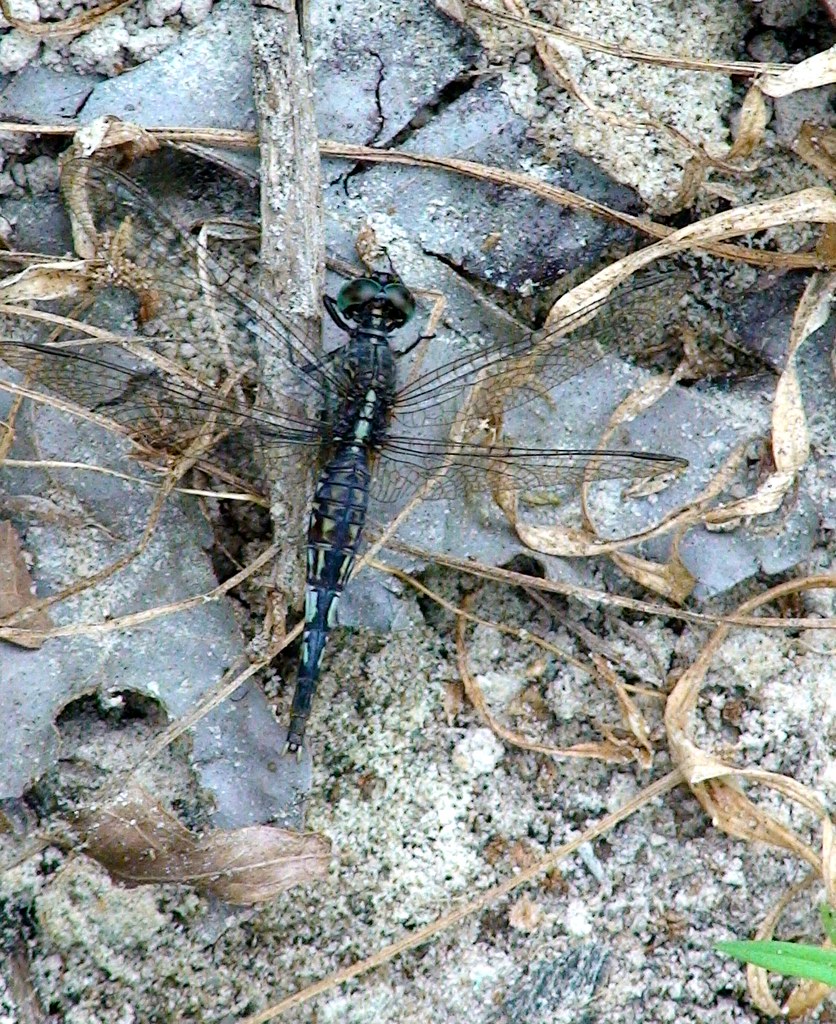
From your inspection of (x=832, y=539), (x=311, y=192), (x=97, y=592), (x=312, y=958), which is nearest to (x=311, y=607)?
(x=97, y=592)

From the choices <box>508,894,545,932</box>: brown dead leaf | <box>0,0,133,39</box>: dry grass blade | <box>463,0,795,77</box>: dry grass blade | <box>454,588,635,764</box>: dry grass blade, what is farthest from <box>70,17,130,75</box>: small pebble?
<box>508,894,545,932</box>: brown dead leaf

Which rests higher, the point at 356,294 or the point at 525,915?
the point at 356,294

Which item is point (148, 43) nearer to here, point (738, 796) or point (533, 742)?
point (533, 742)

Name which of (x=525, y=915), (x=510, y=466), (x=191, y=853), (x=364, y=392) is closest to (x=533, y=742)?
(x=525, y=915)

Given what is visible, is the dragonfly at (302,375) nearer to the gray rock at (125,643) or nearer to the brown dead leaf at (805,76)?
the gray rock at (125,643)

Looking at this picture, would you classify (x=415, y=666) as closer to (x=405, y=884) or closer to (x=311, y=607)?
(x=311, y=607)

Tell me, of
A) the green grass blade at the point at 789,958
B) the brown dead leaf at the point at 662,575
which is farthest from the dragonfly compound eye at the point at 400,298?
the green grass blade at the point at 789,958
